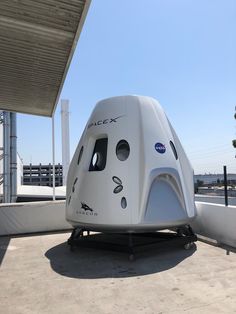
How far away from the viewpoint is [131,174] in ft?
27.0

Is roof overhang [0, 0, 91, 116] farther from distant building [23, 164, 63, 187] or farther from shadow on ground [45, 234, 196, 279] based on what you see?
distant building [23, 164, 63, 187]

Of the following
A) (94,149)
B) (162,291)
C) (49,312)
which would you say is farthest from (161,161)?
(49,312)

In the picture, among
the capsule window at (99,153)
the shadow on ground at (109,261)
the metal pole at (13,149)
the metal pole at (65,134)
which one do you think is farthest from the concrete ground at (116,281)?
the metal pole at (65,134)

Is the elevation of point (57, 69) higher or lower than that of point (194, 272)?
higher

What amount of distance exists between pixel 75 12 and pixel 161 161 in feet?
→ 12.5

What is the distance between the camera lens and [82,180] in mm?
8953

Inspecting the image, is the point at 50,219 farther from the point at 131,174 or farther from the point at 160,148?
the point at 160,148

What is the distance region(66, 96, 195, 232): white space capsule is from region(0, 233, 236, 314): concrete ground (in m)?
0.81

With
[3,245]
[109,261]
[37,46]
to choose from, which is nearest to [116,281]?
[109,261]

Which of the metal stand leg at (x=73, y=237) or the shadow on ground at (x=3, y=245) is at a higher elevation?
the metal stand leg at (x=73, y=237)

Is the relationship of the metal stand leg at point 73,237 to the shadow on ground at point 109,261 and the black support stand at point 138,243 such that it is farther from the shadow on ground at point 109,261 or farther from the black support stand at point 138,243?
the shadow on ground at point 109,261

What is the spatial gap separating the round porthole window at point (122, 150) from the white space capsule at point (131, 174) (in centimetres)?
2

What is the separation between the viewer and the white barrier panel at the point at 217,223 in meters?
8.89

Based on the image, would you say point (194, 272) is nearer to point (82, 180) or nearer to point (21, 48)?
point (82, 180)
